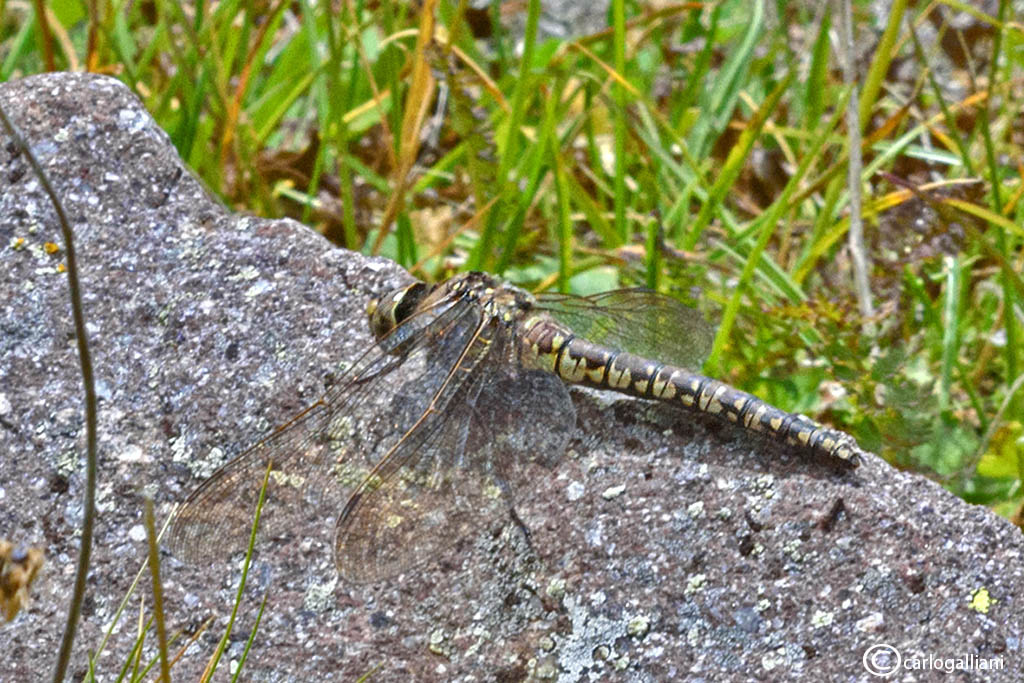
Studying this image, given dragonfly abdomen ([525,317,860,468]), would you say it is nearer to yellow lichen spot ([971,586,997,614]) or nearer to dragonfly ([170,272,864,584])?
dragonfly ([170,272,864,584])

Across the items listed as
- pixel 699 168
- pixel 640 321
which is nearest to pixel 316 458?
pixel 640 321

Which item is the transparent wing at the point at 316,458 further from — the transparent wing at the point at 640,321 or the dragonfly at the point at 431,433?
the transparent wing at the point at 640,321

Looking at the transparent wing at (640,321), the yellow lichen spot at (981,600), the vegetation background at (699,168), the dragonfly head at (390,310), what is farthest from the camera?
the vegetation background at (699,168)

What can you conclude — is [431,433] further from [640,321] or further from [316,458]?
[640,321]

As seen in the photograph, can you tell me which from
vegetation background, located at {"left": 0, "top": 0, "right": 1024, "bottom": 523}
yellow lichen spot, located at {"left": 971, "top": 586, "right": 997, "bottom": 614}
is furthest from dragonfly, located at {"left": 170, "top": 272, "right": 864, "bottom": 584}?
vegetation background, located at {"left": 0, "top": 0, "right": 1024, "bottom": 523}

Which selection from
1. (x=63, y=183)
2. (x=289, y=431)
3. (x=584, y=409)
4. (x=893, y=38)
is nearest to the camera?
(x=289, y=431)

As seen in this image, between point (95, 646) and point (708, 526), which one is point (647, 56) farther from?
point (95, 646)

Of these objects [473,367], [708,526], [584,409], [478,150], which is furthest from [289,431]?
[478,150]

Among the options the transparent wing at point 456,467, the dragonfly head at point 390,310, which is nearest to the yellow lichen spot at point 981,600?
the transparent wing at point 456,467
